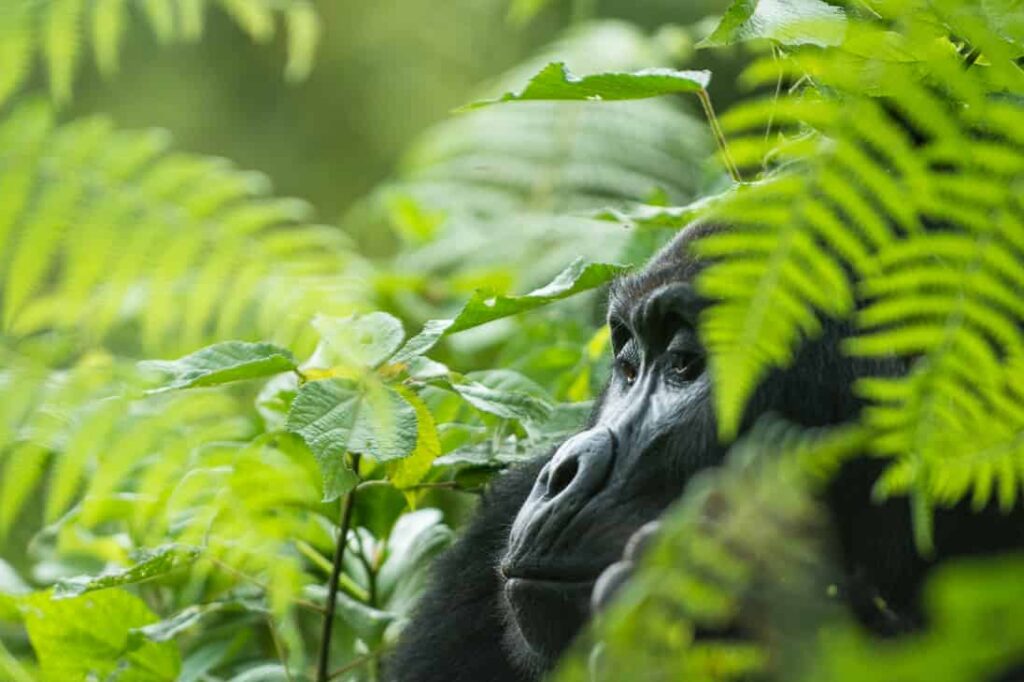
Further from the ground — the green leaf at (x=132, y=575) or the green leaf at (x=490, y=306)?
the green leaf at (x=490, y=306)

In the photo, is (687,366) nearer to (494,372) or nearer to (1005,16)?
(494,372)

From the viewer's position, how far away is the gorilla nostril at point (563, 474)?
200cm

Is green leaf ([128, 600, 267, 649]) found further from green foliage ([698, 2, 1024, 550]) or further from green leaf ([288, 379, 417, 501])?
green foliage ([698, 2, 1024, 550])

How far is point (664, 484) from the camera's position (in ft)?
6.58

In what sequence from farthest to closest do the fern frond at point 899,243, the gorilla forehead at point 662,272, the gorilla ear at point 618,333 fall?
the gorilla ear at point 618,333 → the gorilla forehead at point 662,272 → the fern frond at point 899,243

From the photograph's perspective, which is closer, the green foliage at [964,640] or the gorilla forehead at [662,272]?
the green foliage at [964,640]

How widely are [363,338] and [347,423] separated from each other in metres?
0.16

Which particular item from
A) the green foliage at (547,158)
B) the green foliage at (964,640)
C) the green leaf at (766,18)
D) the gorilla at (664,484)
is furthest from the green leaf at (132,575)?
the green foliage at (547,158)

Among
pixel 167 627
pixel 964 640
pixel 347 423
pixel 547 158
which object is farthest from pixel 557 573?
pixel 547 158

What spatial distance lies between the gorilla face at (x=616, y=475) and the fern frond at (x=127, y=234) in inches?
19.2

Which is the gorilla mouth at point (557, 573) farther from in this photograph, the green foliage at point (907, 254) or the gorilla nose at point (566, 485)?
the green foliage at point (907, 254)

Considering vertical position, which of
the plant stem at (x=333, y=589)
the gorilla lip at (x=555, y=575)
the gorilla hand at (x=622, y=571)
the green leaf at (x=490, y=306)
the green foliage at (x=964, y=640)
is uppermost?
the green foliage at (x=964, y=640)

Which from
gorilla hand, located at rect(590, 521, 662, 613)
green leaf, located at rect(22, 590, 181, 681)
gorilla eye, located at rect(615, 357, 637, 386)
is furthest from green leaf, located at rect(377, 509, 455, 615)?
gorilla hand, located at rect(590, 521, 662, 613)

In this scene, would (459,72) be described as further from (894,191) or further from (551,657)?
(894,191)
